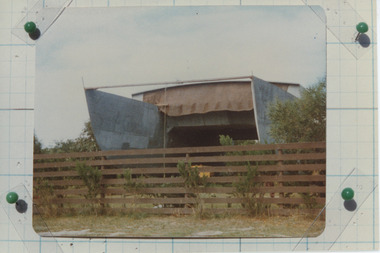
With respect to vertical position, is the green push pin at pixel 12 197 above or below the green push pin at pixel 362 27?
below

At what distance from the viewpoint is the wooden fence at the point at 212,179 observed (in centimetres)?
151

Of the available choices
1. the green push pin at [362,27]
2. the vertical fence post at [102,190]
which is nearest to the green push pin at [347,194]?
the green push pin at [362,27]

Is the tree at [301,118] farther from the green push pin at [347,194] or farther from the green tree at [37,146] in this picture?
the green tree at [37,146]

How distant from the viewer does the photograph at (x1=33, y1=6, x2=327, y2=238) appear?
4.95 feet

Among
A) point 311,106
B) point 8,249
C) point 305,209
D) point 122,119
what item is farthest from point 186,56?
point 8,249

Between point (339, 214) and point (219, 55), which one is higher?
point (219, 55)

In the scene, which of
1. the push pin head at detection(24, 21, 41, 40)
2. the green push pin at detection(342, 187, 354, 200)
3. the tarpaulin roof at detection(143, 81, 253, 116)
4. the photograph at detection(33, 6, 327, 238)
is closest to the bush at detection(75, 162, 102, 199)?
the photograph at detection(33, 6, 327, 238)

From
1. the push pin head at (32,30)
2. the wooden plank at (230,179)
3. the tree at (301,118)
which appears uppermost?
the push pin head at (32,30)

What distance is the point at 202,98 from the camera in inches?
59.7

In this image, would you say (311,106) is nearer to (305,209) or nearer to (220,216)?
(305,209)

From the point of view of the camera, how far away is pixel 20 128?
158 cm

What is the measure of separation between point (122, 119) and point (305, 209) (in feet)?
2.48

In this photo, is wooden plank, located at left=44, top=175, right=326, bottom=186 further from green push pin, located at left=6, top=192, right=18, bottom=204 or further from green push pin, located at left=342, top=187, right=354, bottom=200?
green push pin, located at left=6, top=192, right=18, bottom=204


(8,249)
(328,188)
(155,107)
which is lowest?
(8,249)
